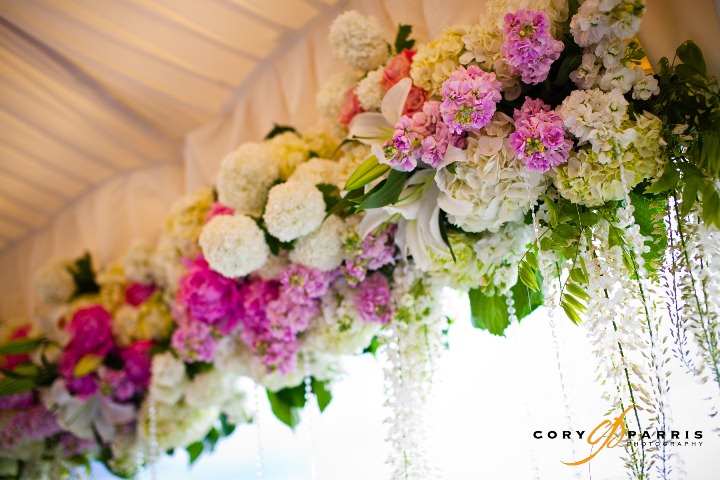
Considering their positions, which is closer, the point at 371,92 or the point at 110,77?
the point at 371,92

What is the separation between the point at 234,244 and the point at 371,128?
43 centimetres

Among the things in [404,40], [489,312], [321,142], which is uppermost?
[404,40]

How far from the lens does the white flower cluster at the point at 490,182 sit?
109 centimetres

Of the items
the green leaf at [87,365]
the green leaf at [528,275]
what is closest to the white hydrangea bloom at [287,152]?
the green leaf at [528,275]

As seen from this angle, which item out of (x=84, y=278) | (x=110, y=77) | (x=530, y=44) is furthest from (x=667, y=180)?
(x=84, y=278)

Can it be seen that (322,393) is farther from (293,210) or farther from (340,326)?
(293,210)

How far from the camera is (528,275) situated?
46.1 inches

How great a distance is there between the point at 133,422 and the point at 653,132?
1.85m

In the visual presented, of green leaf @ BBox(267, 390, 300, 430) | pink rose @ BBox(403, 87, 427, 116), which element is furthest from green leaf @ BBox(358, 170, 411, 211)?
green leaf @ BBox(267, 390, 300, 430)

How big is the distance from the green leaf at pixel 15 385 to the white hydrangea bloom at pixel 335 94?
4.61ft

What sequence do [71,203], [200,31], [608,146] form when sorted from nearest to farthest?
[608,146] → [200,31] → [71,203]

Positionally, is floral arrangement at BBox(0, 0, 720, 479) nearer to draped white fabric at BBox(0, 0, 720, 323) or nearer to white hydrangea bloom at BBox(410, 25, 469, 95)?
white hydrangea bloom at BBox(410, 25, 469, 95)

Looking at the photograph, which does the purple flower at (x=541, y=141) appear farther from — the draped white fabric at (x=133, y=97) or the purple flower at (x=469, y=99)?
the draped white fabric at (x=133, y=97)

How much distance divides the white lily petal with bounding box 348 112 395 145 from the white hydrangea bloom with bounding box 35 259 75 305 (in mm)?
1467
